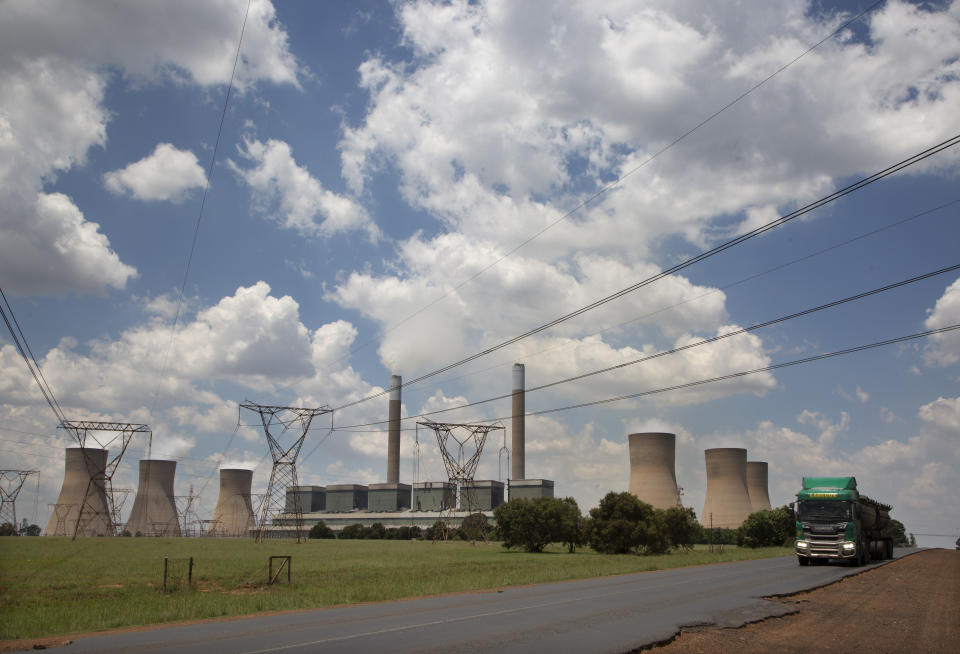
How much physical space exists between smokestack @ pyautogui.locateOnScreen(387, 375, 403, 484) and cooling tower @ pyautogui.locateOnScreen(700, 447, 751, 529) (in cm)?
6341

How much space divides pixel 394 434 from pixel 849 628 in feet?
423

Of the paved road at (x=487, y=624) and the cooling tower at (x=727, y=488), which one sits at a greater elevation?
the cooling tower at (x=727, y=488)

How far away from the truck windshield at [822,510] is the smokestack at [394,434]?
108268 mm

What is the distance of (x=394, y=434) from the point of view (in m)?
140

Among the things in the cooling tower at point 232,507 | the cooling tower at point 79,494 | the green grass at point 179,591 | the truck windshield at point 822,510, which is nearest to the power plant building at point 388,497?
the cooling tower at point 232,507

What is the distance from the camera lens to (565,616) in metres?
15.4

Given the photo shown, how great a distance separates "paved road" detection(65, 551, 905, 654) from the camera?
11.7 metres

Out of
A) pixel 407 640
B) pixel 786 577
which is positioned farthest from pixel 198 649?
pixel 786 577

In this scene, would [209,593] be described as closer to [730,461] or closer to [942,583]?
[942,583]

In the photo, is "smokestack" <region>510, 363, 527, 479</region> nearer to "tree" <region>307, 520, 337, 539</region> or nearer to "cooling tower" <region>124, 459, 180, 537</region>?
"tree" <region>307, 520, 337, 539</region>

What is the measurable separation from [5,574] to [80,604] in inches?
545

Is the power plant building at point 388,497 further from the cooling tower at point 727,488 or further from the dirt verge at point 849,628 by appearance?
the dirt verge at point 849,628

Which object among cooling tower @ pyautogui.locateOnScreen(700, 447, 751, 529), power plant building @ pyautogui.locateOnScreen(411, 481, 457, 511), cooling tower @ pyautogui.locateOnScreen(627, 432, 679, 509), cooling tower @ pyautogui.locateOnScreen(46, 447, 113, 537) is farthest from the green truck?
power plant building @ pyautogui.locateOnScreen(411, 481, 457, 511)

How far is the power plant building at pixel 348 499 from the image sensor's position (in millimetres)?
154625
